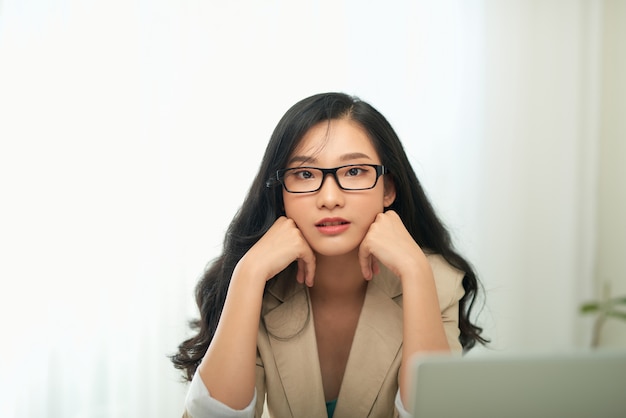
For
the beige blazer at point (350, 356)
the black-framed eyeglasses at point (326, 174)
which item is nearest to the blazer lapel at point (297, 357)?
the beige blazer at point (350, 356)

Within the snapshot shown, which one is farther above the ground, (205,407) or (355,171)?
(355,171)

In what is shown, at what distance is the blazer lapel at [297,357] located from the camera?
4.43 feet

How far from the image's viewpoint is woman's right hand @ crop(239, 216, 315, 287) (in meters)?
1.31

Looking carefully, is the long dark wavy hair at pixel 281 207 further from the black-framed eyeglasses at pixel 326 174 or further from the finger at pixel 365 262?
the finger at pixel 365 262

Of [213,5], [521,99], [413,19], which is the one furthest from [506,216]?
[213,5]

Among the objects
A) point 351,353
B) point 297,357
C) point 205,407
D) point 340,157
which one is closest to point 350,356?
point 351,353

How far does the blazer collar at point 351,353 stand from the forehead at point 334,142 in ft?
1.28

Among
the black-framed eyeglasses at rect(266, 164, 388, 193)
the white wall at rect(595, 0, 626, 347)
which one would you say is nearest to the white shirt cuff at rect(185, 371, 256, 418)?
the black-framed eyeglasses at rect(266, 164, 388, 193)

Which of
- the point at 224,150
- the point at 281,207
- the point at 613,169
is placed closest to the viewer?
the point at 281,207

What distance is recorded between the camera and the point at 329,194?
1.27 metres

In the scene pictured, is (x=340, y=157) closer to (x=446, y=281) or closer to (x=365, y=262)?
(x=365, y=262)

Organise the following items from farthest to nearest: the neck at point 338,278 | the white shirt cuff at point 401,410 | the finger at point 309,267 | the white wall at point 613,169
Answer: the white wall at point 613,169
the neck at point 338,278
the finger at point 309,267
the white shirt cuff at point 401,410

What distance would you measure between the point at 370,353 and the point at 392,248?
0.28 m

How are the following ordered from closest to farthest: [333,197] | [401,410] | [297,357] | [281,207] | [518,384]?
1. [518,384]
2. [401,410]
3. [333,197]
4. [297,357]
5. [281,207]
